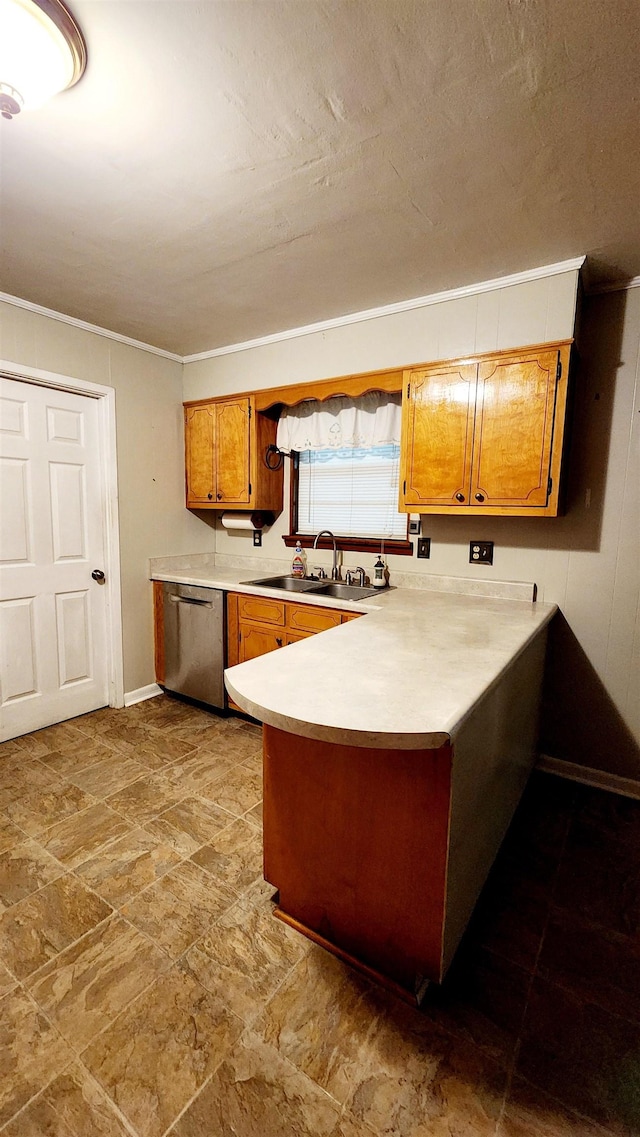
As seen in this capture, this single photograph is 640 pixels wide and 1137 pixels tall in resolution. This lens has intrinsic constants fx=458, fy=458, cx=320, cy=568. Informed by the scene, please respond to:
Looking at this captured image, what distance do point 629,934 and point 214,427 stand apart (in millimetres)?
3397

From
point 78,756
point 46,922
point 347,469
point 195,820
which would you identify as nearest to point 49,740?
point 78,756

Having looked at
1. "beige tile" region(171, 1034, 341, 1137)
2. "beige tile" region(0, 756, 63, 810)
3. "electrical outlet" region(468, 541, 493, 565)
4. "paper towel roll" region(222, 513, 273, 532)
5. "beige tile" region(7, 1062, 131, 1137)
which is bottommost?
"beige tile" region(0, 756, 63, 810)

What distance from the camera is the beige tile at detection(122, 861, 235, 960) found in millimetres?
1482

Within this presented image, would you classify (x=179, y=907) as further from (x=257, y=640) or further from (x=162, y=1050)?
(x=257, y=640)

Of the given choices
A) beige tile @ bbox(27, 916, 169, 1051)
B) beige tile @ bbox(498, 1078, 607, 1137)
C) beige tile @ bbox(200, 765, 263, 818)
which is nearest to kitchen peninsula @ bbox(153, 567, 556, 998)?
beige tile @ bbox(498, 1078, 607, 1137)

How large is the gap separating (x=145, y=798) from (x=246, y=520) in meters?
2.00

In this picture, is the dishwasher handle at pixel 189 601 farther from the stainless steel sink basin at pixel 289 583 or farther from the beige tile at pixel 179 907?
the beige tile at pixel 179 907

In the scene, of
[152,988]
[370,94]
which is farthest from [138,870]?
[370,94]

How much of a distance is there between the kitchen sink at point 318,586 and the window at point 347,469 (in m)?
0.29

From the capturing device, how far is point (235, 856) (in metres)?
1.83

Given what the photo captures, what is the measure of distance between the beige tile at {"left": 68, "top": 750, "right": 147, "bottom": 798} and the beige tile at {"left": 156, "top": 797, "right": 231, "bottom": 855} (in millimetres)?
373

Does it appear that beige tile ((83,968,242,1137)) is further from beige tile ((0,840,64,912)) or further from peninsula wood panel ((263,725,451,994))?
beige tile ((0,840,64,912))

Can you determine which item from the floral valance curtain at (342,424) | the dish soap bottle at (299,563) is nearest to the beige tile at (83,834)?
the dish soap bottle at (299,563)

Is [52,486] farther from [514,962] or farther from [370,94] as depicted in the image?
[514,962]
